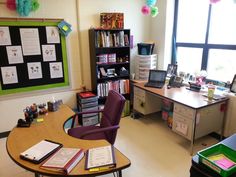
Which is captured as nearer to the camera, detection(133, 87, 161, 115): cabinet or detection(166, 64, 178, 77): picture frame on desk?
detection(133, 87, 161, 115): cabinet

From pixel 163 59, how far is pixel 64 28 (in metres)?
2.00

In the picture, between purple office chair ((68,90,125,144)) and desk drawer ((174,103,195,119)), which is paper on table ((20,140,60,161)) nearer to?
purple office chair ((68,90,125,144))

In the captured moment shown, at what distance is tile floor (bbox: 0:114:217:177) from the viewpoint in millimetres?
2369

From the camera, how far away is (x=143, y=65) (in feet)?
12.6

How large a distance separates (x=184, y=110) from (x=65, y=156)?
1.75 m

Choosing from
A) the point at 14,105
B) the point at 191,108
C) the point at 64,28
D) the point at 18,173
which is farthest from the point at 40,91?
the point at 191,108

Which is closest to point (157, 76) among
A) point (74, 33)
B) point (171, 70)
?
point (171, 70)

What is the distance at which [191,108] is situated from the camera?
2.49 meters

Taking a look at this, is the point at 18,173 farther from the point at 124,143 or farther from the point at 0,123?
the point at 124,143

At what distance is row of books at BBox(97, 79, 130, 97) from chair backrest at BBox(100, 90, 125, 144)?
1.29 meters

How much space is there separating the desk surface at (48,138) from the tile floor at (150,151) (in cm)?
76

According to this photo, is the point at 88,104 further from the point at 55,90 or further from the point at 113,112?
the point at 113,112

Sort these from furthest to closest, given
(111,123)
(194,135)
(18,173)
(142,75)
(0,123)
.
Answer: (142,75), (0,123), (194,135), (18,173), (111,123)

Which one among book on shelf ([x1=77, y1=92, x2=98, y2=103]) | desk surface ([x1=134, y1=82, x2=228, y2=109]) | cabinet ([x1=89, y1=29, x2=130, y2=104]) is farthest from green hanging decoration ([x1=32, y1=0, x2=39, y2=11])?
desk surface ([x1=134, y1=82, x2=228, y2=109])
